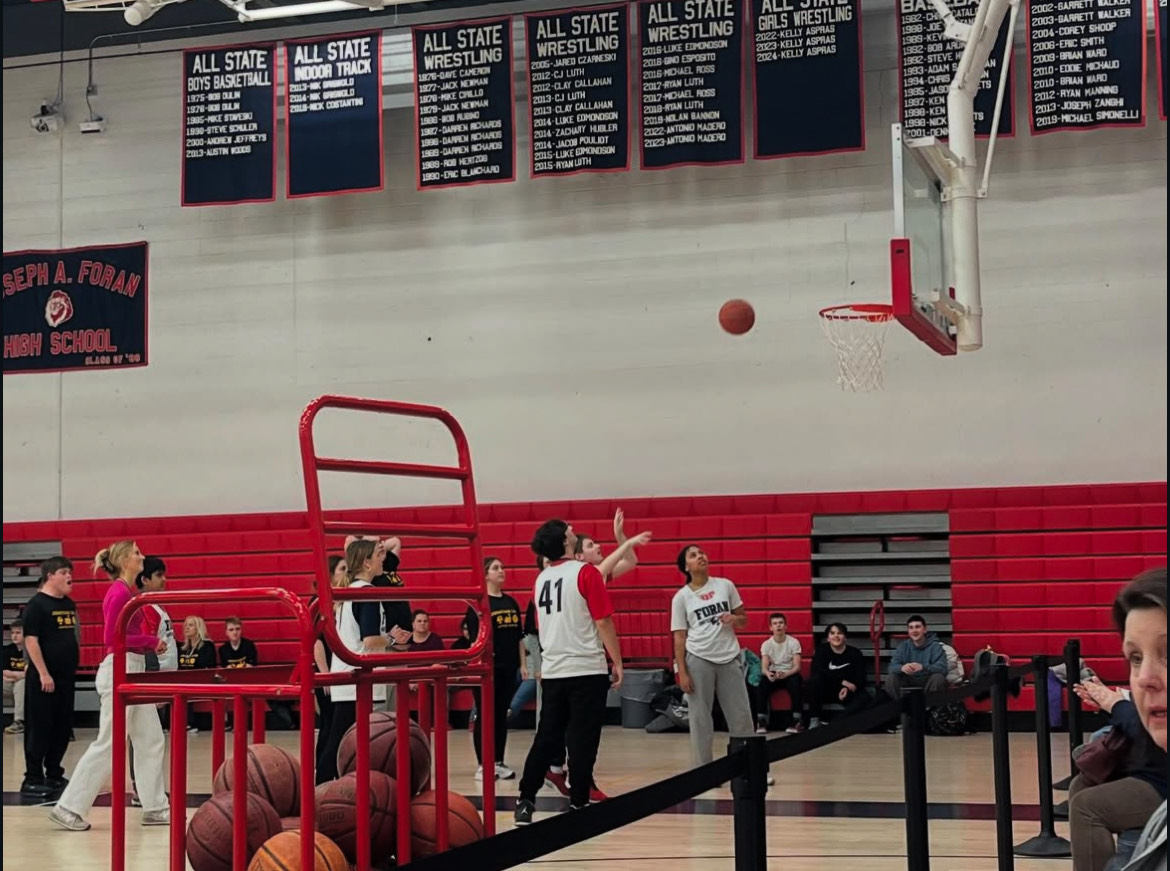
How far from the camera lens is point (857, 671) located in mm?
13641

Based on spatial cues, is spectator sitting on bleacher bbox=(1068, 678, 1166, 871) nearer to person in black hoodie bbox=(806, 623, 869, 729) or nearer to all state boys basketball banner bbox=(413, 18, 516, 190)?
person in black hoodie bbox=(806, 623, 869, 729)

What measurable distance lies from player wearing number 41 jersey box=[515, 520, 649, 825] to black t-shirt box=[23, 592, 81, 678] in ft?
11.3

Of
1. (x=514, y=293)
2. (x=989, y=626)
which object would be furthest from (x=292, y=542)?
(x=989, y=626)

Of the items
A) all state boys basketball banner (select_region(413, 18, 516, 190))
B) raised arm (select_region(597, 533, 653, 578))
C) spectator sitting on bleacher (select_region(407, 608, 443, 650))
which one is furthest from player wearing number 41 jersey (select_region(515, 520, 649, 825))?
all state boys basketball banner (select_region(413, 18, 516, 190))

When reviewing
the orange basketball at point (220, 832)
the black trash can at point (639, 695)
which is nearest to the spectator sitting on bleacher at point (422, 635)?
the black trash can at point (639, 695)

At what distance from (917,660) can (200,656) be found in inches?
278

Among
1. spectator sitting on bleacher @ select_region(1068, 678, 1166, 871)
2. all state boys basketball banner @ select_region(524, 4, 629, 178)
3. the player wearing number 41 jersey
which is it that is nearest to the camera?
spectator sitting on bleacher @ select_region(1068, 678, 1166, 871)

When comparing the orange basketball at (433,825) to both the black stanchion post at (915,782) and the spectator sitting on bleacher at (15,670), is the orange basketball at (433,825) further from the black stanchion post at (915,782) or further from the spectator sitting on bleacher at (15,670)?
the spectator sitting on bleacher at (15,670)

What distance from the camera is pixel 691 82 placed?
550 inches

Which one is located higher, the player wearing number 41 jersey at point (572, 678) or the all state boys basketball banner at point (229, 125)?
the all state boys basketball banner at point (229, 125)

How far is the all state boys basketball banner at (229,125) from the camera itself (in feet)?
48.7

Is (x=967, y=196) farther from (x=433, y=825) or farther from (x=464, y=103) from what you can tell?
(x=433, y=825)

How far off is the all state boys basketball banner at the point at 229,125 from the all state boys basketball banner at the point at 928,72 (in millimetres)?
6309

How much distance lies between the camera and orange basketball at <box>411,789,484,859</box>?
175 inches
